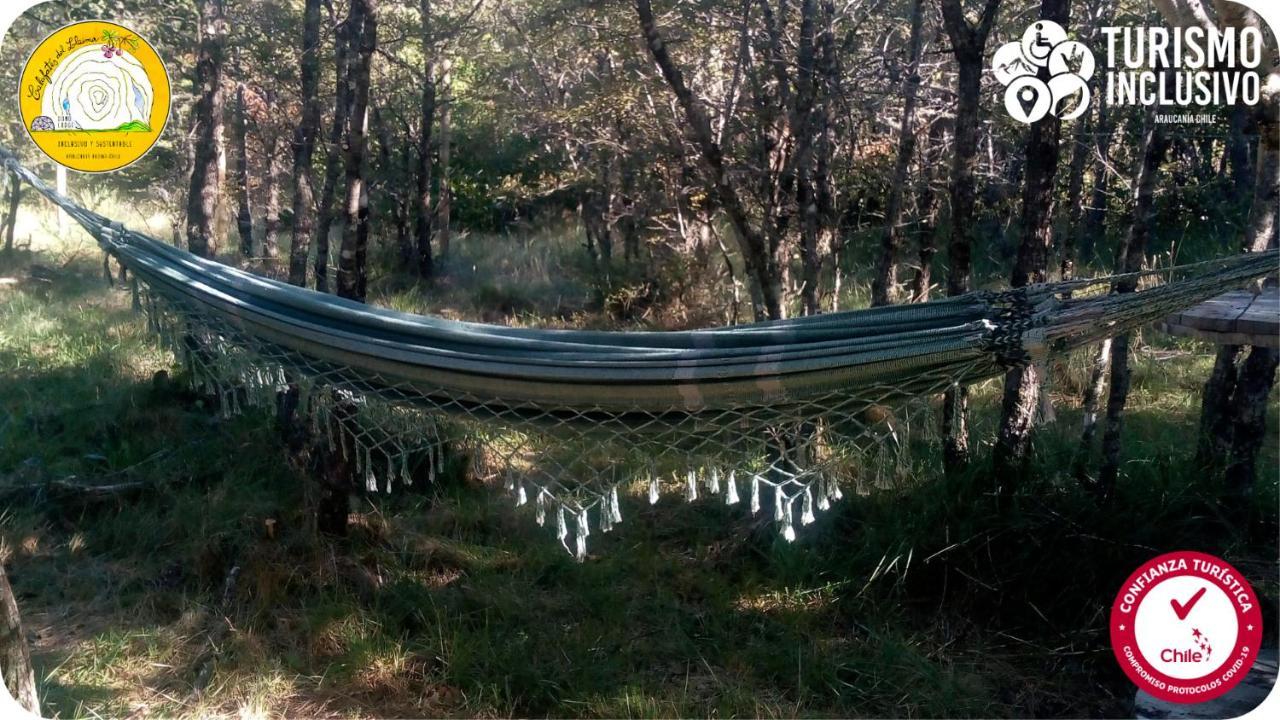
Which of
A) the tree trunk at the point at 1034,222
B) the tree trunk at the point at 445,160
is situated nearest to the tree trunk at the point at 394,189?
the tree trunk at the point at 445,160

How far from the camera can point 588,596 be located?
2723mm

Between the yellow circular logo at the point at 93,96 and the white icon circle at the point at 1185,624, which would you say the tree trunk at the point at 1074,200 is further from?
the yellow circular logo at the point at 93,96

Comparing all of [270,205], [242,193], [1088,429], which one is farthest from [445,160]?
[1088,429]

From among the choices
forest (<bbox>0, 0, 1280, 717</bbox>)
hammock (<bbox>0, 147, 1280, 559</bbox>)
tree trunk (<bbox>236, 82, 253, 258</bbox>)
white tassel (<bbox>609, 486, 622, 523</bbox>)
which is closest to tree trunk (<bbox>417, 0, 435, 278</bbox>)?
forest (<bbox>0, 0, 1280, 717</bbox>)

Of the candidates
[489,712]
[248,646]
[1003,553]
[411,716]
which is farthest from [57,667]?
[1003,553]

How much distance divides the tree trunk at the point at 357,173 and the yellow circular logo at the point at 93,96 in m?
0.97

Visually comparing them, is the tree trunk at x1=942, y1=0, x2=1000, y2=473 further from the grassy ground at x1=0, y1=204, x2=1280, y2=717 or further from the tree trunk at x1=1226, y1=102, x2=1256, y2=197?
the tree trunk at x1=1226, y1=102, x2=1256, y2=197

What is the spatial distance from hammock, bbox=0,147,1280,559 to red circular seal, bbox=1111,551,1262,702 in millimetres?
685

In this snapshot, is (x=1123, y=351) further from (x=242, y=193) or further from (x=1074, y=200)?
(x=242, y=193)

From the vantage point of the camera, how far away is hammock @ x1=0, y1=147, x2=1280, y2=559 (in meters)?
1.75

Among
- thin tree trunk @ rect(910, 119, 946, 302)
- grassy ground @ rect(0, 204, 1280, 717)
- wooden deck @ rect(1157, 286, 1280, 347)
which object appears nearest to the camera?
wooden deck @ rect(1157, 286, 1280, 347)

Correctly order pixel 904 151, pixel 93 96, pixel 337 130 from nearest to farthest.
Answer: pixel 93 96 → pixel 337 130 → pixel 904 151

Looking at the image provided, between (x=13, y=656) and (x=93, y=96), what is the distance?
208 centimetres

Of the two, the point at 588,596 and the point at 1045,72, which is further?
the point at 1045,72
